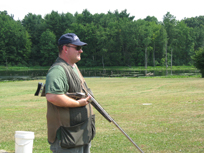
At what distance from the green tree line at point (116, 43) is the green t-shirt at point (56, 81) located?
293ft

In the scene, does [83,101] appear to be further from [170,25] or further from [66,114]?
[170,25]

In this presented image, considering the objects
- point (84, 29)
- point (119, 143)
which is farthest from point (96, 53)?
point (119, 143)

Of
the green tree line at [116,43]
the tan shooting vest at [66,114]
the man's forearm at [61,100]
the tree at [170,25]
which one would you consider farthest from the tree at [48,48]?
the man's forearm at [61,100]

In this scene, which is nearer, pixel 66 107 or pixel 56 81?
pixel 56 81

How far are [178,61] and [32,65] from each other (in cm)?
5491

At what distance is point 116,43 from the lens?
9706 cm

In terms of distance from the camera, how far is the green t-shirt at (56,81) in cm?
324

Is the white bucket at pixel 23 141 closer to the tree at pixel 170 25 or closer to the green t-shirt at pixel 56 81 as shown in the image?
the green t-shirt at pixel 56 81

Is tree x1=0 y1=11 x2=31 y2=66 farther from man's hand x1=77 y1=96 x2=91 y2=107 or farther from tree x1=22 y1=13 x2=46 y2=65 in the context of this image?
man's hand x1=77 y1=96 x2=91 y2=107

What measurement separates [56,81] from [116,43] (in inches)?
3731

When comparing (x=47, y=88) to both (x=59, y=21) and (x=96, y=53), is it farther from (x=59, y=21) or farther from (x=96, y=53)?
(x=59, y=21)

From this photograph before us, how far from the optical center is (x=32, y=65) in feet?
330

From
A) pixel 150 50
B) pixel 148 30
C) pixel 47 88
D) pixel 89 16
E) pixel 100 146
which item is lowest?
pixel 100 146

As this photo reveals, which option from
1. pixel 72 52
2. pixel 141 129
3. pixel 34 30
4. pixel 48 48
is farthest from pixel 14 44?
pixel 72 52
